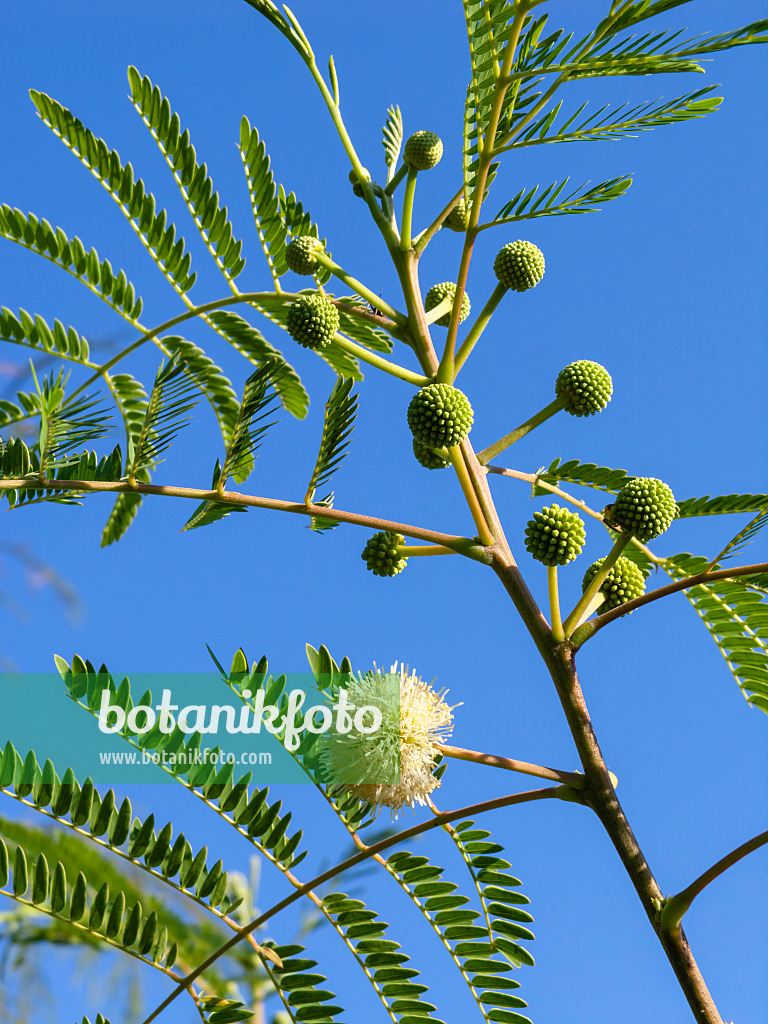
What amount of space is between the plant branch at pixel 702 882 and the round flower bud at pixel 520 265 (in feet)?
4.78

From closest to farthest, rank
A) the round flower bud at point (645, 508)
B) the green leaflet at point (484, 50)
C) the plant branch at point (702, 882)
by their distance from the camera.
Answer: the plant branch at point (702, 882)
the green leaflet at point (484, 50)
the round flower bud at point (645, 508)

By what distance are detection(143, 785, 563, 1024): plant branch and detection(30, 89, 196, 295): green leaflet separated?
1.85 meters

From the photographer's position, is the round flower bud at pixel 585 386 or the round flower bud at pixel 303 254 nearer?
the round flower bud at pixel 585 386

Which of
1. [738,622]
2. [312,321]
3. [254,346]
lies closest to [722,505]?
[738,622]

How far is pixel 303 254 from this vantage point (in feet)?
8.16

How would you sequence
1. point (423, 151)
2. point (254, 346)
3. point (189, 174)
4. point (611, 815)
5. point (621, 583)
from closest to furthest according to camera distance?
point (611, 815) < point (621, 583) < point (423, 151) < point (189, 174) < point (254, 346)

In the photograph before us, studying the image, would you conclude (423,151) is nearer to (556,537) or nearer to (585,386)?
(585,386)

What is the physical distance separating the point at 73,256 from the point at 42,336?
29 centimetres

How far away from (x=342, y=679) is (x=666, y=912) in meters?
0.87

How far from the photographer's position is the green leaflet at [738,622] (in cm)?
218

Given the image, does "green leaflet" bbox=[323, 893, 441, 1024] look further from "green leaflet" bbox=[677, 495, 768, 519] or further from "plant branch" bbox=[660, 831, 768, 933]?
"green leaflet" bbox=[677, 495, 768, 519]

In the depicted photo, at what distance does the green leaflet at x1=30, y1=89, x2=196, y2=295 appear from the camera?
279 centimetres

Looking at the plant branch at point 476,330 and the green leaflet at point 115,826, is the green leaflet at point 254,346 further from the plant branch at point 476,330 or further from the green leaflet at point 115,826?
the green leaflet at point 115,826

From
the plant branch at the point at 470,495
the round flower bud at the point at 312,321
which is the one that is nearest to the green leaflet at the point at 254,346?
the round flower bud at the point at 312,321
